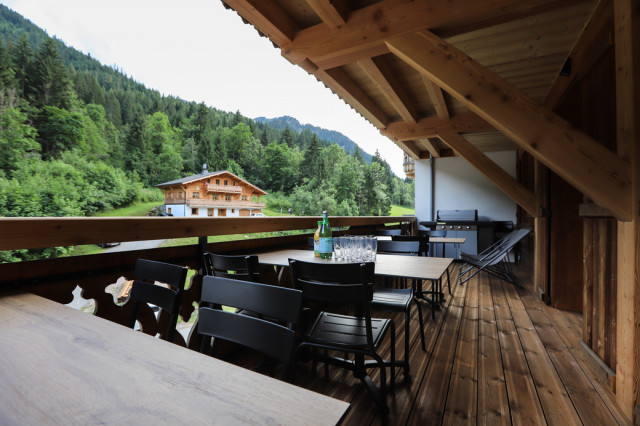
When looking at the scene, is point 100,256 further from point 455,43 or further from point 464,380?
point 455,43

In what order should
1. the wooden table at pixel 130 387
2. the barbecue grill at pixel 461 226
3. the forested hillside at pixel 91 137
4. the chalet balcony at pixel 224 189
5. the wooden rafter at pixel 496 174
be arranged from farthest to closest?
the forested hillside at pixel 91 137 < the chalet balcony at pixel 224 189 < the barbecue grill at pixel 461 226 < the wooden rafter at pixel 496 174 < the wooden table at pixel 130 387

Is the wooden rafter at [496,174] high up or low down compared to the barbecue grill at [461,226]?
up

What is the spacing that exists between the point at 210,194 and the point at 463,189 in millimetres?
10698

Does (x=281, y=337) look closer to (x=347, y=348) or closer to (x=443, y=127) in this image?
(x=347, y=348)

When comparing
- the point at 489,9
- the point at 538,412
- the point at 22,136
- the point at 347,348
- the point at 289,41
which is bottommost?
the point at 538,412

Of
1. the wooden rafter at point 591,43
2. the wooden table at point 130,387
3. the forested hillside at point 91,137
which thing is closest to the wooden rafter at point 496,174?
the wooden rafter at point 591,43

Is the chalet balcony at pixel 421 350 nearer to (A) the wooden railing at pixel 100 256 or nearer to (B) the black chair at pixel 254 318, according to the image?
(A) the wooden railing at pixel 100 256

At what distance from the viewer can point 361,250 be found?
195 cm

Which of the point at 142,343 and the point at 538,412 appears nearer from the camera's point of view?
the point at 142,343

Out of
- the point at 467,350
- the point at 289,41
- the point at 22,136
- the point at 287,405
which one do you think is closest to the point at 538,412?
the point at 467,350

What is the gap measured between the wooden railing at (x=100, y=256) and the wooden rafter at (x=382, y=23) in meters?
1.58

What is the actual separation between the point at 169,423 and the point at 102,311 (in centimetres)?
136

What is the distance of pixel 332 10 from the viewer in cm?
213

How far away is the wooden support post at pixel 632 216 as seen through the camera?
1.42 metres
